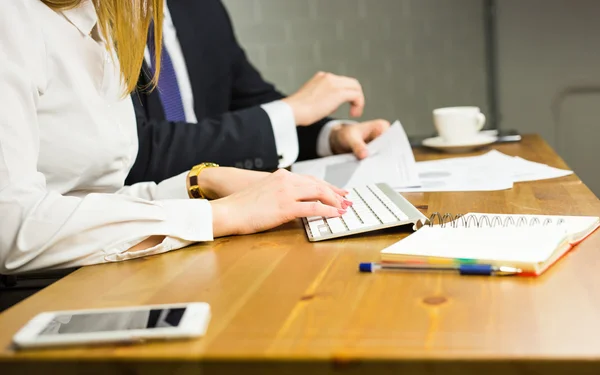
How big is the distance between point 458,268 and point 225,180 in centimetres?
54

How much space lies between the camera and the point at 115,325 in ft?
2.07

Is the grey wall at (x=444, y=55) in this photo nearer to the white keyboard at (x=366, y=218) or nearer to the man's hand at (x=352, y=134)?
the man's hand at (x=352, y=134)

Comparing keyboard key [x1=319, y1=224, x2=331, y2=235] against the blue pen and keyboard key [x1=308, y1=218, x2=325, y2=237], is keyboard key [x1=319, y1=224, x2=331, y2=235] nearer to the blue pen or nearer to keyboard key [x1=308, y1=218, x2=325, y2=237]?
keyboard key [x1=308, y1=218, x2=325, y2=237]

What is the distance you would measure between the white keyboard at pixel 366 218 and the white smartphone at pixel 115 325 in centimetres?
32

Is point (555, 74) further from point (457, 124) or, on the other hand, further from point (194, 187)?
point (194, 187)

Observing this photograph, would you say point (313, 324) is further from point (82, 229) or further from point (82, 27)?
point (82, 27)

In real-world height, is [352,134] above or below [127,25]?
below

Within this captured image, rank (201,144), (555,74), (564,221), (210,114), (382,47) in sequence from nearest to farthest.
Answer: (564,221)
(201,144)
(210,114)
(555,74)
(382,47)

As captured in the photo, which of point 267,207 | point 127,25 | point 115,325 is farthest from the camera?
point 127,25

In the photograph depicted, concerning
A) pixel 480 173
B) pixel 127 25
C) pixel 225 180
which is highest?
pixel 127 25

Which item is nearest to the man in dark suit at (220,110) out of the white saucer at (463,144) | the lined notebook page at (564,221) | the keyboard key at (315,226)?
the white saucer at (463,144)

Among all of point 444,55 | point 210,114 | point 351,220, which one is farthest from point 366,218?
point 444,55

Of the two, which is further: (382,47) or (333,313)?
(382,47)

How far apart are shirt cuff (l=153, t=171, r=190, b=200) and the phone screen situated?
1.88ft
